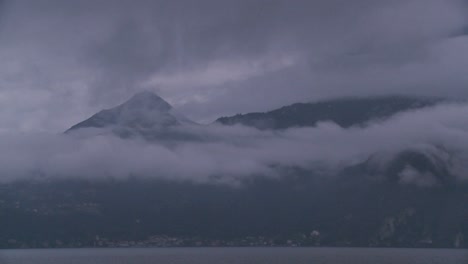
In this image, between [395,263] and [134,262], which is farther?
[134,262]

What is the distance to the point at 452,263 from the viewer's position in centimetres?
14888

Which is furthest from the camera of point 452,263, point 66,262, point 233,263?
point 66,262

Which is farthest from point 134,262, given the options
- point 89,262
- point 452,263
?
point 452,263

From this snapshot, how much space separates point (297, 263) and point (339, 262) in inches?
401

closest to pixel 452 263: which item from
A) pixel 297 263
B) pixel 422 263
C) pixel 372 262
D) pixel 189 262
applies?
pixel 422 263

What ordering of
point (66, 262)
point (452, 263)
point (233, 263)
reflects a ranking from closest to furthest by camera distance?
point (452, 263) → point (233, 263) → point (66, 262)

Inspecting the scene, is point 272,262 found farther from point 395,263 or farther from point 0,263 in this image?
point 0,263

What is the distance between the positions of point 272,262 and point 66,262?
149ft

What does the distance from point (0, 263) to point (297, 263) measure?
194 ft

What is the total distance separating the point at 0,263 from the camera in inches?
5935

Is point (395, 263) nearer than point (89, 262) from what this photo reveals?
Yes

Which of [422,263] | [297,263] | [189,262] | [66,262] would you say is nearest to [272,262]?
[297,263]

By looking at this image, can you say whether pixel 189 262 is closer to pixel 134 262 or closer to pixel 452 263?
pixel 134 262

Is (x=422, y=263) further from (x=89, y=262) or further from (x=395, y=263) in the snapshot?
(x=89, y=262)
